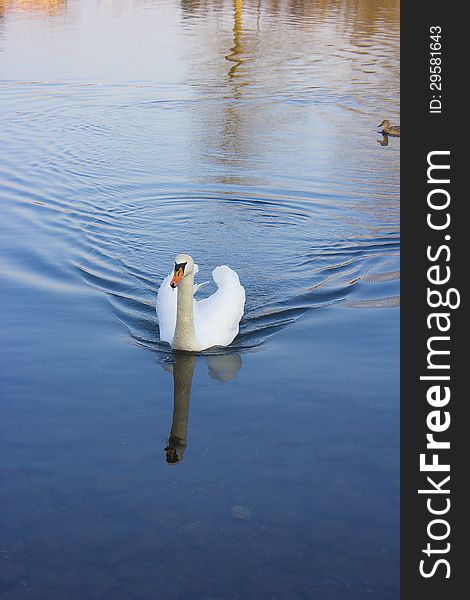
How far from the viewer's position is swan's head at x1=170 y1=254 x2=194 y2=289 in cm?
973

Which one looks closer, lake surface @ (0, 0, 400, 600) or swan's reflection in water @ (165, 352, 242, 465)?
lake surface @ (0, 0, 400, 600)

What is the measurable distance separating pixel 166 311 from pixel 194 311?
1.06 feet

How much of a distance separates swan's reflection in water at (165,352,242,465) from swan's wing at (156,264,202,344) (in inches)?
12.0

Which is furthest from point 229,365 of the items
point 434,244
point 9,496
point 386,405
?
point 9,496

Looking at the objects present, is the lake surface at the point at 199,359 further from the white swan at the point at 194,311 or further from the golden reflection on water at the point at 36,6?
the golden reflection on water at the point at 36,6

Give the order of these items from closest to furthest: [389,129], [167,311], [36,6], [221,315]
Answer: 1. [221,315]
2. [167,311]
3. [389,129]
4. [36,6]

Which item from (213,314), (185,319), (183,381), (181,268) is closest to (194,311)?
(213,314)

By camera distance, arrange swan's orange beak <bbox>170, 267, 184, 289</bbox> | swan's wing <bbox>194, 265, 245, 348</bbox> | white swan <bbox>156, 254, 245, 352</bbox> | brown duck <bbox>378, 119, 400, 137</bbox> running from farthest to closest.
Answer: brown duck <bbox>378, 119, 400, 137</bbox> < swan's wing <bbox>194, 265, 245, 348</bbox> < white swan <bbox>156, 254, 245, 352</bbox> < swan's orange beak <bbox>170, 267, 184, 289</bbox>

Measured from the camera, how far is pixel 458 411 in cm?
772

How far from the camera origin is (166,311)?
34.7ft

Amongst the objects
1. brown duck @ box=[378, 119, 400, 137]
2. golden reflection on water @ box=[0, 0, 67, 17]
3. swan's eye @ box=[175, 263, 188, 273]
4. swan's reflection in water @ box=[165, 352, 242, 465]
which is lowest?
swan's reflection in water @ box=[165, 352, 242, 465]

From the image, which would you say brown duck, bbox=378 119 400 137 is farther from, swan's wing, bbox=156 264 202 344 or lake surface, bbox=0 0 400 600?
swan's wing, bbox=156 264 202 344

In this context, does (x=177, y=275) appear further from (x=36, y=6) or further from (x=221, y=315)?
(x=36, y=6)

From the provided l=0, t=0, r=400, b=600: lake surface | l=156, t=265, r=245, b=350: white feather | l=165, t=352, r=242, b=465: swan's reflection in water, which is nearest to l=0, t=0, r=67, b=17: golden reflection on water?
l=0, t=0, r=400, b=600: lake surface
